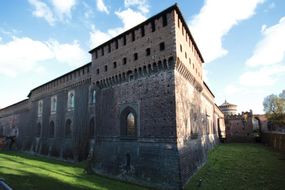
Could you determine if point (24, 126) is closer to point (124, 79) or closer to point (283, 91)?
point (124, 79)

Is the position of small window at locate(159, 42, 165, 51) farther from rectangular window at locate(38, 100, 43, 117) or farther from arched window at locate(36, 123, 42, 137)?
arched window at locate(36, 123, 42, 137)

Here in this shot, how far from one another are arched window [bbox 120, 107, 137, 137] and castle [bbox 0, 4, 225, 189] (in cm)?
7

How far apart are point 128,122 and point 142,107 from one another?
1.99 metres

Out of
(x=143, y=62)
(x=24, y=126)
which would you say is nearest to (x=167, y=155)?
(x=143, y=62)

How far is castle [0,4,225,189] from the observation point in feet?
38.8

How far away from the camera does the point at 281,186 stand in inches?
416

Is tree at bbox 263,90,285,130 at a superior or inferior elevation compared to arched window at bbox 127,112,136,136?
superior

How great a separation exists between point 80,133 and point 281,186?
16.0 m

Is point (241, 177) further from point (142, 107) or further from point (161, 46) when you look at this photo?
point (161, 46)

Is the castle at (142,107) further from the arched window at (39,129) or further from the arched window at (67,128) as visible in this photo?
the arched window at (39,129)

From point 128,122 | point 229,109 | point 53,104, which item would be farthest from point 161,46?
point 229,109

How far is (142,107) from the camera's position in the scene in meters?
13.3

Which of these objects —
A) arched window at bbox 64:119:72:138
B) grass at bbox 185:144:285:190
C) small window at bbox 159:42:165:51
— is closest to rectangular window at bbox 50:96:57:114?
arched window at bbox 64:119:72:138

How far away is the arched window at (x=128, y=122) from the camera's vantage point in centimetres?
1410
